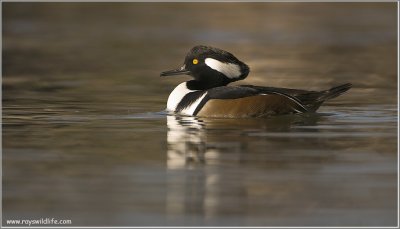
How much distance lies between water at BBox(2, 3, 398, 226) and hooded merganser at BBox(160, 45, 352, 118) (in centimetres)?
18

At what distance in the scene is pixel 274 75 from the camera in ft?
57.4

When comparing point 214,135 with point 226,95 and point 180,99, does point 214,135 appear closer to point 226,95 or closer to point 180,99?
point 226,95

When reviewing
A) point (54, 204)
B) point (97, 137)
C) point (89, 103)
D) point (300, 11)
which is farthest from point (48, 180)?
point (300, 11)

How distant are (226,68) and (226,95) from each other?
830 millimetres

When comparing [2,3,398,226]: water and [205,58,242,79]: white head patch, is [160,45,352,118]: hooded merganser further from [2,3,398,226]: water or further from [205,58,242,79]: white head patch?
[2,3,398,226]: water

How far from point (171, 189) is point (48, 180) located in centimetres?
101

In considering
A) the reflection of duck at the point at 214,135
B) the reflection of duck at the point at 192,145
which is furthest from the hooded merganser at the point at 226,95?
the reflection of duck at the point at 192,145

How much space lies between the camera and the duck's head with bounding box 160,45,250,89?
12.5 meters

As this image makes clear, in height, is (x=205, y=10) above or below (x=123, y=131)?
above

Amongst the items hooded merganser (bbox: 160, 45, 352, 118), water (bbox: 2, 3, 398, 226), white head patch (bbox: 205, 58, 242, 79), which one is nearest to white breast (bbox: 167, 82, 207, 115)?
hooded merganser (bbox: 160, 45, 352, 118)

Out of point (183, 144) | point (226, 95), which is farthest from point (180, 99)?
point (183, 144)

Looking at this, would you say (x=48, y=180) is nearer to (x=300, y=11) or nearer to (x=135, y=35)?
(x=135, y=35)

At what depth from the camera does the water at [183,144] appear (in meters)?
7.20

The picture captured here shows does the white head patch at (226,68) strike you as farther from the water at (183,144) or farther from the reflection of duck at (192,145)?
the reflection of duck at (192,145)
